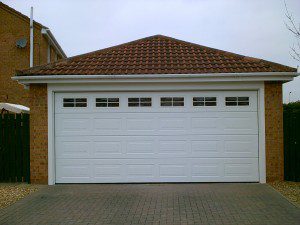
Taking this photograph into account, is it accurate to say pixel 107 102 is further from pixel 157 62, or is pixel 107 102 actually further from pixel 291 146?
pixel 291 146

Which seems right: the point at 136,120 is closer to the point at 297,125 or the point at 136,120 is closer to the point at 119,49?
the point at 119,49

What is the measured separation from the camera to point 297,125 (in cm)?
1188

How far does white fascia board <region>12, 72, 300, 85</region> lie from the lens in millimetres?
11172

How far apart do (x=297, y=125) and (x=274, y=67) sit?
181 centimetres

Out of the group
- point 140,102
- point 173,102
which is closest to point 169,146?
point 173,102

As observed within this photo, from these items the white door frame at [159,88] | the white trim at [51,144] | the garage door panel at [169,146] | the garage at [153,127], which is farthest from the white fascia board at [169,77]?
the garage door panel at [169,146]

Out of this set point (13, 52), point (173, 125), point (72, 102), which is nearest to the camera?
point (173, 125)

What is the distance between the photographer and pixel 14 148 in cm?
1214

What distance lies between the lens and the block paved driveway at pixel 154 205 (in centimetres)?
780

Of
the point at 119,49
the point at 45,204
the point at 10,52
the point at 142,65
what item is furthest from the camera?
the point at 10,52

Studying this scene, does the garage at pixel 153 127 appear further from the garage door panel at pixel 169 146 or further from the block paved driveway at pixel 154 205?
the block paved driveway at pixel 154 205

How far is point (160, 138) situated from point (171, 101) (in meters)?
1.08

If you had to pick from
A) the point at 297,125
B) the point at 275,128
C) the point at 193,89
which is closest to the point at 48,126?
the point at 193,89

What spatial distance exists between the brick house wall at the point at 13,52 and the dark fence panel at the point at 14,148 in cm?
915
